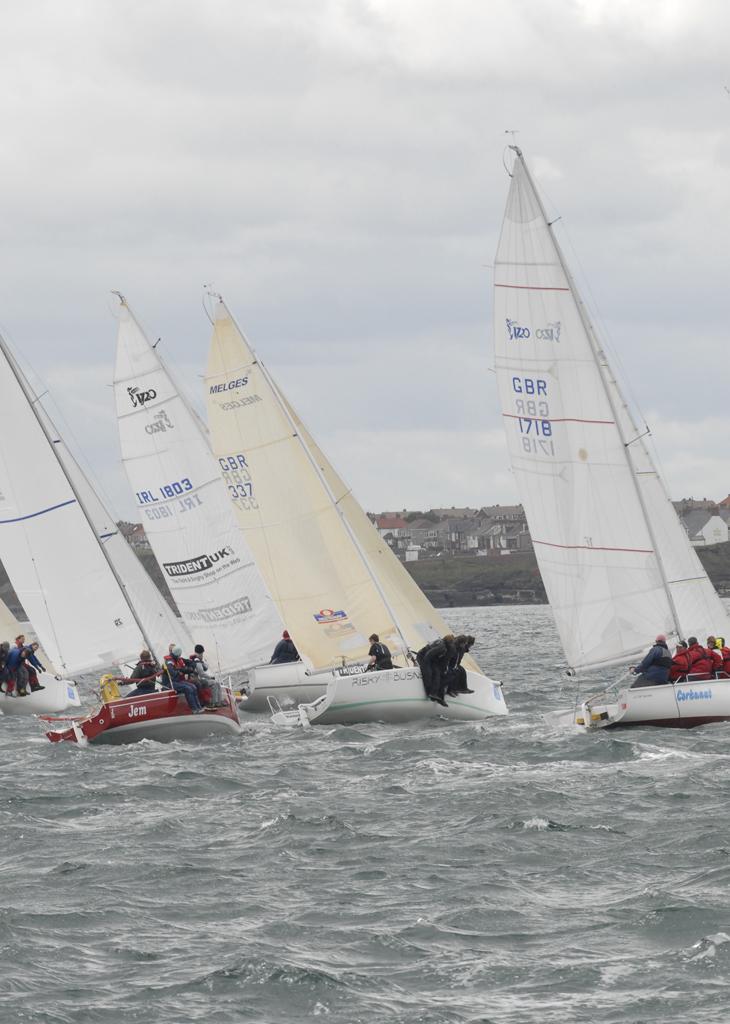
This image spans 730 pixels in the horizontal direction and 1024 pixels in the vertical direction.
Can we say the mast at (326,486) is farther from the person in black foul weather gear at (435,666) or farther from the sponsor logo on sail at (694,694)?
the sponsor logo on sail at (694,694)

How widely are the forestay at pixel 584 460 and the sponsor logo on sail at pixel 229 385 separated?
6.37 metres

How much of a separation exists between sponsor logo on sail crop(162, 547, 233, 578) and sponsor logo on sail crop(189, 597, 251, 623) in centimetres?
86

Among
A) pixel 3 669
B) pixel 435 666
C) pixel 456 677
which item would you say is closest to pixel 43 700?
pixel 3 669

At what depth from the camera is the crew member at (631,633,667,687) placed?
2428 cm

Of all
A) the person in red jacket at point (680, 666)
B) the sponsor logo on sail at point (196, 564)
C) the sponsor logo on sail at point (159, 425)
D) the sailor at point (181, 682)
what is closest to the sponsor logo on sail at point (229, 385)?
the sponsor logo on sail at point (159, 425)

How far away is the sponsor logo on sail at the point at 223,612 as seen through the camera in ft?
112

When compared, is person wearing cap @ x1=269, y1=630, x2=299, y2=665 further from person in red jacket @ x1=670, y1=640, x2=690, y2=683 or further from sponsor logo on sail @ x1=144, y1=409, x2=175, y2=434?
person in red jacket @ x1=670, y1=640, x2=690, y2=683

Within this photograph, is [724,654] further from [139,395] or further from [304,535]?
[139,395]

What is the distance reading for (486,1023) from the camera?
34.4ft

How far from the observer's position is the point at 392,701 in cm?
2672

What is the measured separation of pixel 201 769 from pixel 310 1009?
11.9m

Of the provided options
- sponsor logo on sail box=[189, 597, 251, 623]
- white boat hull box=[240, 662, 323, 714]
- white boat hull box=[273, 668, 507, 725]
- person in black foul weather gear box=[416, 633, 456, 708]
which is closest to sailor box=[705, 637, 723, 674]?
person in black foul weather gear box=[416, 633, 456, 708]

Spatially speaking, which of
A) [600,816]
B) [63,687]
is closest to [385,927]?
[600,816]

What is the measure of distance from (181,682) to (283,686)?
649cm
